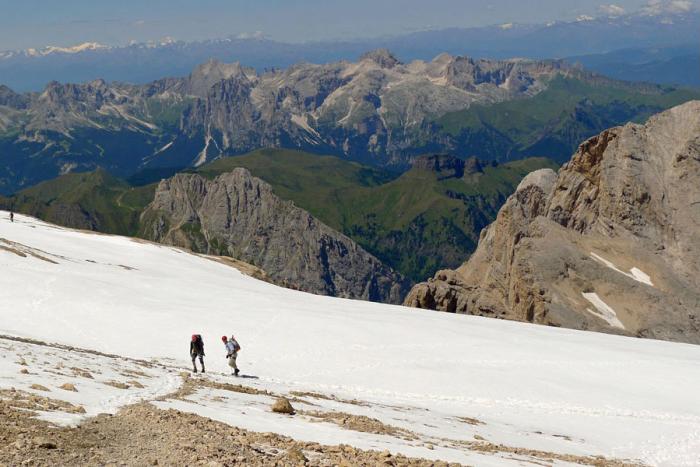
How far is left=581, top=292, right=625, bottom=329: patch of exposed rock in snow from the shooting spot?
7612cm

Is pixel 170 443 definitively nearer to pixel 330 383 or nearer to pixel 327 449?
pixel 327 449

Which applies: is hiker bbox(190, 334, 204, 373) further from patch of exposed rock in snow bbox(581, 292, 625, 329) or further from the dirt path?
patch of exposed rock in snow bbox(581, 292, 625, 329)

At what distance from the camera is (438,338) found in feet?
167

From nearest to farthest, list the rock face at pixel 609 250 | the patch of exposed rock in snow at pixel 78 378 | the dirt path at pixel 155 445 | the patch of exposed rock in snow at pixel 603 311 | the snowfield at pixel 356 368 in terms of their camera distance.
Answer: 1. the dirt path at pixel 155 445
2. the patch of exposed rock in snow at pixel 78 378
3. the snowfield at pixel 356 368
4. the patch of exposed rock in snow at pixel 603 311
5. the rock face at pixel 609 250

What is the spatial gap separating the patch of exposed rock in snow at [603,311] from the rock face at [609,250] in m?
0.11

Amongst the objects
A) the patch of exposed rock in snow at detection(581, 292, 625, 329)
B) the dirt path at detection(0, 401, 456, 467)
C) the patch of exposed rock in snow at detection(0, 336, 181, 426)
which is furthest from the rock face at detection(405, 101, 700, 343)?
the dirt path at detection(0, 401, 456, 467)

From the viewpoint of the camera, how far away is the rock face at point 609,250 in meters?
77.7

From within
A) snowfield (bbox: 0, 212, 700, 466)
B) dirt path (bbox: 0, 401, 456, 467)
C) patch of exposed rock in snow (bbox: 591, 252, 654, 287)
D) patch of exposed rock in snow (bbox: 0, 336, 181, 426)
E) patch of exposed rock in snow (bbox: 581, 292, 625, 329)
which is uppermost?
dirt path (bbox: 0, 401, 456, 467)

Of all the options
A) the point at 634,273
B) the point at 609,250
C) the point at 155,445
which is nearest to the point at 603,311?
the point at 634,273

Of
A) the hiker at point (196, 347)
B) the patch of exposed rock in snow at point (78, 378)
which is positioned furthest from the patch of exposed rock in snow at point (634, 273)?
the patch of exposed rock in snow at point (78, 378)

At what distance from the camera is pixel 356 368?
42031 mm

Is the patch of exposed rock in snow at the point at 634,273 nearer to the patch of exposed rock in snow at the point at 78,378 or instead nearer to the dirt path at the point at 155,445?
the patch of exposed rock in snow at the point at 78,378

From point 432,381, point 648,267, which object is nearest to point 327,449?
point 432,381

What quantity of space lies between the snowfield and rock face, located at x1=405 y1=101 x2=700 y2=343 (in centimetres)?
1878
